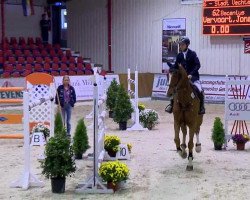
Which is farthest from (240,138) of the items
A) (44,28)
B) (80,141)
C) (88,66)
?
(44,28)

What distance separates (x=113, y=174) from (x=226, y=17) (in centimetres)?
1584

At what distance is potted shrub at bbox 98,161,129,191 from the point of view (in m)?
7.35

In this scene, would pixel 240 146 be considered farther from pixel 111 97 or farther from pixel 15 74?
pixel 15 74

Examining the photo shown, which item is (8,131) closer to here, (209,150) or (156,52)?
(209,150)

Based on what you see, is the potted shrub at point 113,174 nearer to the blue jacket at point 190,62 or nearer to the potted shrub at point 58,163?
the potted shrub at point 58,163

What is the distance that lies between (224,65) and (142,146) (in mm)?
12544

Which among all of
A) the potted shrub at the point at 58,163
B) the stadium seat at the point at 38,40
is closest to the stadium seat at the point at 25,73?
the stadium seat at the point at 38,40

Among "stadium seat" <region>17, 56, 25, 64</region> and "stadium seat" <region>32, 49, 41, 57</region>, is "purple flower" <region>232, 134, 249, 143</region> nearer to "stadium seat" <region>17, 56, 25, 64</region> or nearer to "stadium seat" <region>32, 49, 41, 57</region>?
"stadium seat" <region>17, 56, 25, 64</region>

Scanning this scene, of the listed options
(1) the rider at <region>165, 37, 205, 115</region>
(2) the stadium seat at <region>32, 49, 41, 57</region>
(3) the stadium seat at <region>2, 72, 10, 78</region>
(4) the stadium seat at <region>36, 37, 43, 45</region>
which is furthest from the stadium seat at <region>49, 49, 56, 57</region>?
(1) the rider at <region>165, 37, 205, 115</region>

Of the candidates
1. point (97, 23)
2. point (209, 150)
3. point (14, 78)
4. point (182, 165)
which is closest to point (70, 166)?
point (182, 165)

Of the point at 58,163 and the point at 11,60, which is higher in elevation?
the point at 11,60

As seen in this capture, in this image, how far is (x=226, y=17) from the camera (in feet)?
72.0

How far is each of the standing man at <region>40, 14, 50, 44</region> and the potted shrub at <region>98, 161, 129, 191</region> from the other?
2186 cm

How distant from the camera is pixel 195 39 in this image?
24.4 meters
